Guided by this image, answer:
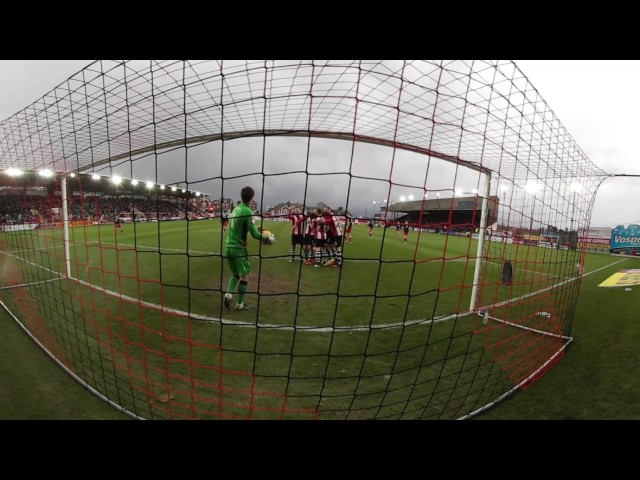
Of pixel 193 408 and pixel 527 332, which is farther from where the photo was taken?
pixel 527 332

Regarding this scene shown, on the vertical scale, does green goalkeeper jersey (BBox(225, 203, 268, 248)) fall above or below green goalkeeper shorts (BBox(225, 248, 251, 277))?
above

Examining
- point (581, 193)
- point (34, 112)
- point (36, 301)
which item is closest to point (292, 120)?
point (34, 112)

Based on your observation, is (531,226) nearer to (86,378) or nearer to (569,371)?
(569,371)

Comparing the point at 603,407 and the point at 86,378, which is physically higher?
the point at 603,407

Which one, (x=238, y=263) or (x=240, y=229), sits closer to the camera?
(x=240, y=229)

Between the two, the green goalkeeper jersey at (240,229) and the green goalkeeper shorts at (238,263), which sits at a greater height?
the green goalkeeper jersey at (240,229)

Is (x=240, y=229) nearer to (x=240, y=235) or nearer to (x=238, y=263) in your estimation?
(x=240, y=235)

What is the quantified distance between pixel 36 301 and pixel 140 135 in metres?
3.48

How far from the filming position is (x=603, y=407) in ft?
7.81

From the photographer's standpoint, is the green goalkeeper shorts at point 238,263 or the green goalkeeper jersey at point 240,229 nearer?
the green goalkeeper jersey at point 240,229

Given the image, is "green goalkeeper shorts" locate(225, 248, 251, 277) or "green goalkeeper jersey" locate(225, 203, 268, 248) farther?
"green goalkeeper shorts" locate(225, 248, 251, 277)

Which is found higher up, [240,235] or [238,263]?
[240,235]

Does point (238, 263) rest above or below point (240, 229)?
below

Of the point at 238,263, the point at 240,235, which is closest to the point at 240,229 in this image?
the point at 240,235
